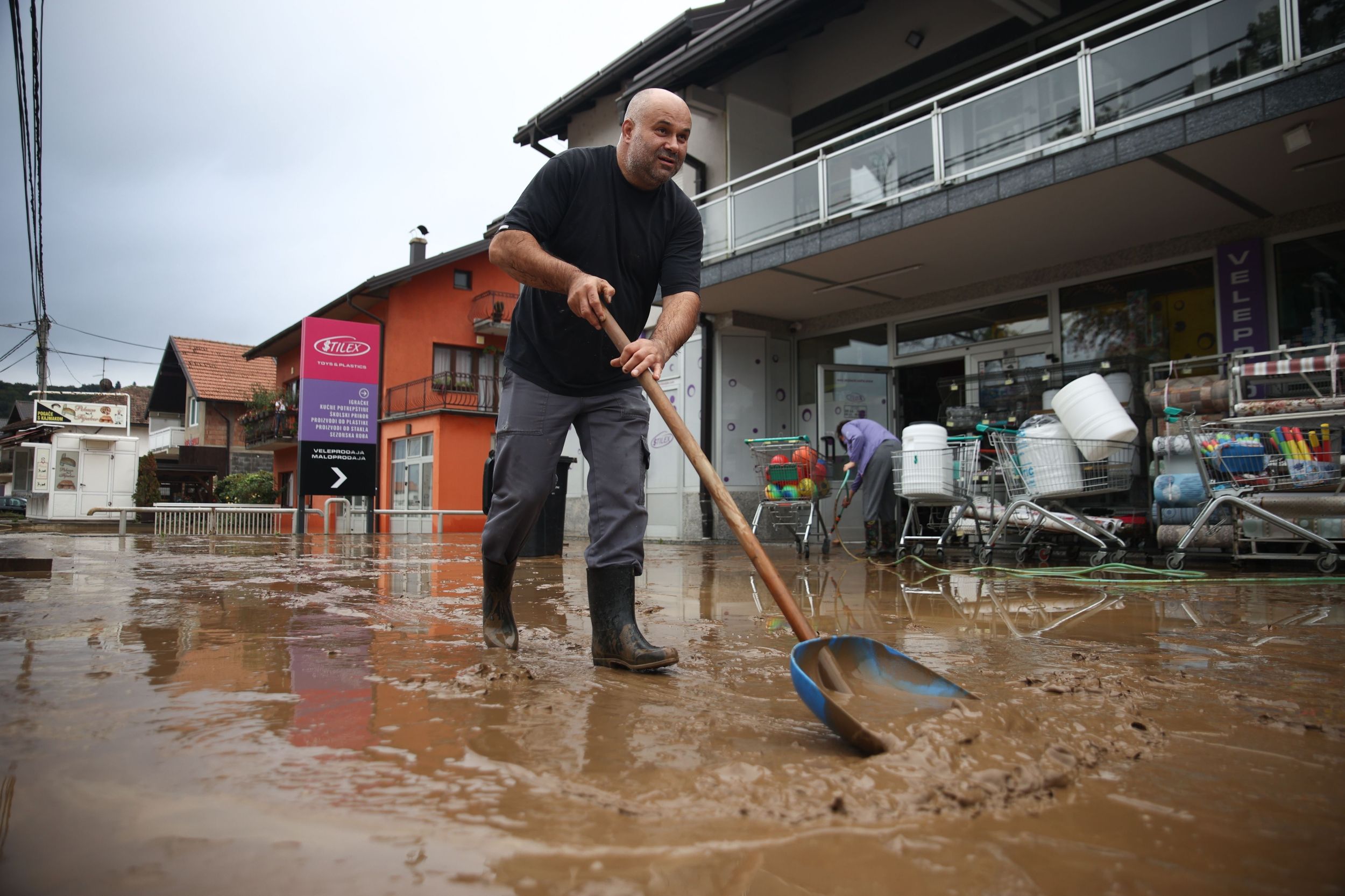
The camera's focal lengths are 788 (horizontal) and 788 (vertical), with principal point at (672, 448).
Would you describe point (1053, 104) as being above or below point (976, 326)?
above

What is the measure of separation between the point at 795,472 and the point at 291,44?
1003cm

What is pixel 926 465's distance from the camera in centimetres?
716

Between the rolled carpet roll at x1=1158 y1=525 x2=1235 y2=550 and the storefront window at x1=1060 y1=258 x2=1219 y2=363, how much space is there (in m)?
2.73

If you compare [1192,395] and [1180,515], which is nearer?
[1180,515]

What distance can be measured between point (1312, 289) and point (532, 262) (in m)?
8.36

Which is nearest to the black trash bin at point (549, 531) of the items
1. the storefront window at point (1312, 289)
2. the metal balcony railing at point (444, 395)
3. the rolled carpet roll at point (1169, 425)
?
the rolled carpet roll at point (1169, 425)

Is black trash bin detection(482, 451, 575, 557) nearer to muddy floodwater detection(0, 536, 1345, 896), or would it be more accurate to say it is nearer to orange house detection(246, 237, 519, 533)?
muddy floodwater detection(0, 536, 1345, 896)

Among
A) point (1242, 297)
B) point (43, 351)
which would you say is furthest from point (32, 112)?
point (43, 351)

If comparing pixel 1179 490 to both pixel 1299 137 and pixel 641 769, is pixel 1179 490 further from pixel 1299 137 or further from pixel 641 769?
pixel 641 769

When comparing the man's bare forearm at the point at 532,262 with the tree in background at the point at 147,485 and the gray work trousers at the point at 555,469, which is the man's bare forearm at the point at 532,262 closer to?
the gray work trousers at the point at 555,469

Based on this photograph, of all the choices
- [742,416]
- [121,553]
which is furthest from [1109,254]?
[121,553]

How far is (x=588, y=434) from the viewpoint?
2.63m

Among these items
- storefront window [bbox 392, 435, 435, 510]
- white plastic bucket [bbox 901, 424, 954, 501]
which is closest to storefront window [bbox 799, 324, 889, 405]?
white plastic bucket [bbox 901, 424, 954, 501]

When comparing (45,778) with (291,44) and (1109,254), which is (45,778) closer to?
(1109,254)
